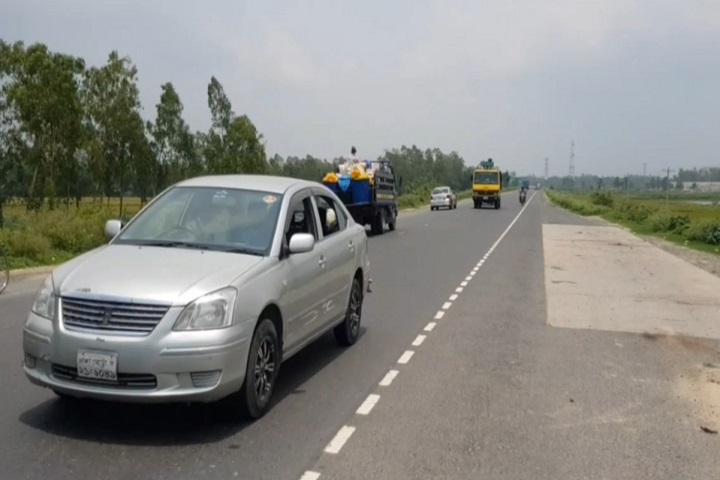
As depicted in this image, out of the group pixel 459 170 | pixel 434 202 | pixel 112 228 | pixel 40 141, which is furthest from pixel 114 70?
pixel 459 170

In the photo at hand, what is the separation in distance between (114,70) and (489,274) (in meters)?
37.2

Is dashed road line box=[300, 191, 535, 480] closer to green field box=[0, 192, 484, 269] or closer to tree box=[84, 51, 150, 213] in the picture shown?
green field box=[0, 192, 484, 269]

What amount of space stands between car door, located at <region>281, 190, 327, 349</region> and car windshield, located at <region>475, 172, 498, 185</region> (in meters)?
58.1

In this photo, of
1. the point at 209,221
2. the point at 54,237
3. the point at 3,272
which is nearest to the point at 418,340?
the point at 209,221

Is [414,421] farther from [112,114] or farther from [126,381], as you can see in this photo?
[112,114]

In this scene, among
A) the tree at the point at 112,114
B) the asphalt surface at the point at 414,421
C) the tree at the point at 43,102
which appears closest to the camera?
the asphalt surface at the point at 414,421

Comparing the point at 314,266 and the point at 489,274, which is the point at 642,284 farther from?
the point at 314,266

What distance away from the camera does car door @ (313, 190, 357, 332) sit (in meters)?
8.05

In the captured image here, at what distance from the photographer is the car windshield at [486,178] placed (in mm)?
64938

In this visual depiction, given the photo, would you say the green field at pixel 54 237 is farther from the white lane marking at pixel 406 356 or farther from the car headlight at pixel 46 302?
the car headlight at pixel 46 302

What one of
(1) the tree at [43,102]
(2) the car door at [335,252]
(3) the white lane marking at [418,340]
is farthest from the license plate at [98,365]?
(1) the tree at [43,102]

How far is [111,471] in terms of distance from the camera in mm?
4980

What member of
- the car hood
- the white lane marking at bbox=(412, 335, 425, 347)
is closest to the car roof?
the car hood

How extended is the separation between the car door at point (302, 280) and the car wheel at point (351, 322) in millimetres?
1169
